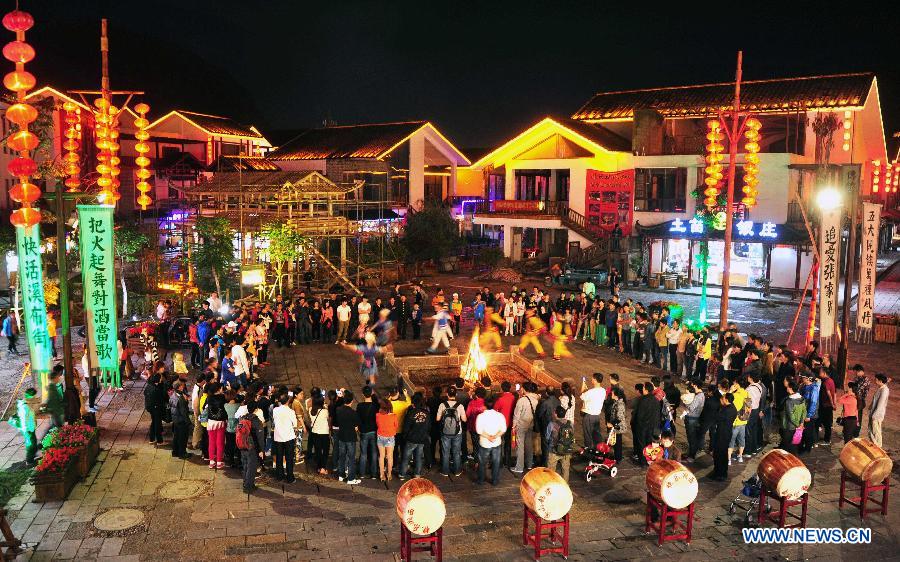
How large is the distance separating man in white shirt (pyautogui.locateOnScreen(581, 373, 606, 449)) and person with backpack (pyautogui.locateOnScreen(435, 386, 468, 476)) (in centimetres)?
215

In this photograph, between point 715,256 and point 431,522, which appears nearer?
point 431,522

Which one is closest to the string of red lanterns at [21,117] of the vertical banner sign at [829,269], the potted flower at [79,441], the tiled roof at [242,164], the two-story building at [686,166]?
the potted flower at [79,441]

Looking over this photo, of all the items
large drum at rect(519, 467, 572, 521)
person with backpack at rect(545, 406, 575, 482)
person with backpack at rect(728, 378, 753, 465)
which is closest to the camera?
large drum at rect(519, 467, 572, 521)

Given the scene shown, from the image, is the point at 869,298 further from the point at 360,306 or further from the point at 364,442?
the point at 364,442

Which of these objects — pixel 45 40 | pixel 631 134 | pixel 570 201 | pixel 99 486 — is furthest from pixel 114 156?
pixel 45 40

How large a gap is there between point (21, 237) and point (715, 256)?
91.1 ft

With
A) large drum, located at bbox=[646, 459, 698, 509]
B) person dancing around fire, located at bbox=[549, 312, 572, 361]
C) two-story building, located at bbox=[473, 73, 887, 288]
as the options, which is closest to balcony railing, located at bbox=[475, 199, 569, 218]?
two-story building, located at bbox=[473, 73, 887, 288]

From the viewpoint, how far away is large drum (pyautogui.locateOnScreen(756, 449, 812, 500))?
9.48 m

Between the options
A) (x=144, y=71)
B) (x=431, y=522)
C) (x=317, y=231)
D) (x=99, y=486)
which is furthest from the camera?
(x=144, y=71)

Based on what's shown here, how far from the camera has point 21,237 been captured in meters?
12.3

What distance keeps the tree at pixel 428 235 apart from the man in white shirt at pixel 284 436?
78.1ft

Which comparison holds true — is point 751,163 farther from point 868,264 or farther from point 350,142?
point 350,142

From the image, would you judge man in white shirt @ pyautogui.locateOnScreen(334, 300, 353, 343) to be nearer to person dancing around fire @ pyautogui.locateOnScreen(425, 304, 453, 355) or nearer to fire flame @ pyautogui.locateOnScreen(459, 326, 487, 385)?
person dancing around fire @ pyautogui.locateOnScreen(425, 304, 453, 355)

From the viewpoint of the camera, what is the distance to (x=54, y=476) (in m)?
10.3
